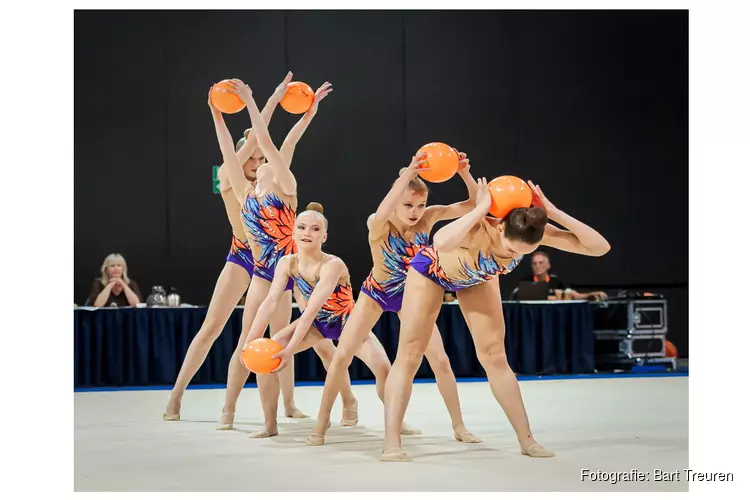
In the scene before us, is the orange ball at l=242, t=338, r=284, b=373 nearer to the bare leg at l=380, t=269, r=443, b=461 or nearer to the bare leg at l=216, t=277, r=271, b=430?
the bare leg at l=380, t=269, r=443, b=461

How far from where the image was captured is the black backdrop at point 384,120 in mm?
10594

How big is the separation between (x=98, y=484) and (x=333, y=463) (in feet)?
3.39

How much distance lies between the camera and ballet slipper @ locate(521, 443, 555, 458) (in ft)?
13.9

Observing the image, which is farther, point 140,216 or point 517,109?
point 517,109

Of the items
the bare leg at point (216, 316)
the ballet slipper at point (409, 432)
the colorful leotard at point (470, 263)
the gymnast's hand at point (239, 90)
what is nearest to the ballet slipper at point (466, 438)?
the ballet slipper at point (409, 432)

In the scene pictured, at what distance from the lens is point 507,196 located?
3859 mm

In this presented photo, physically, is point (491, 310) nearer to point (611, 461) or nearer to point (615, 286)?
point (611, 461)

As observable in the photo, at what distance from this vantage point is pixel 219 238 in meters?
10.7

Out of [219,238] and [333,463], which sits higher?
[219,238]

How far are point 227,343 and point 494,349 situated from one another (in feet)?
14.3

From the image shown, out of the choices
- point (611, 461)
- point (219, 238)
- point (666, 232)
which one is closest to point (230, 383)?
point (611, 461)

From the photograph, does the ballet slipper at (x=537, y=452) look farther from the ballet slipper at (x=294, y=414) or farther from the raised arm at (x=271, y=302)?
the ballet slipper at (x=294, y=414)

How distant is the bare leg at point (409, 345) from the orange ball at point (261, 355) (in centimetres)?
56

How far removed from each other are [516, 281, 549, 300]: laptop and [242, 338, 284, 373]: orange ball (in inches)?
195
